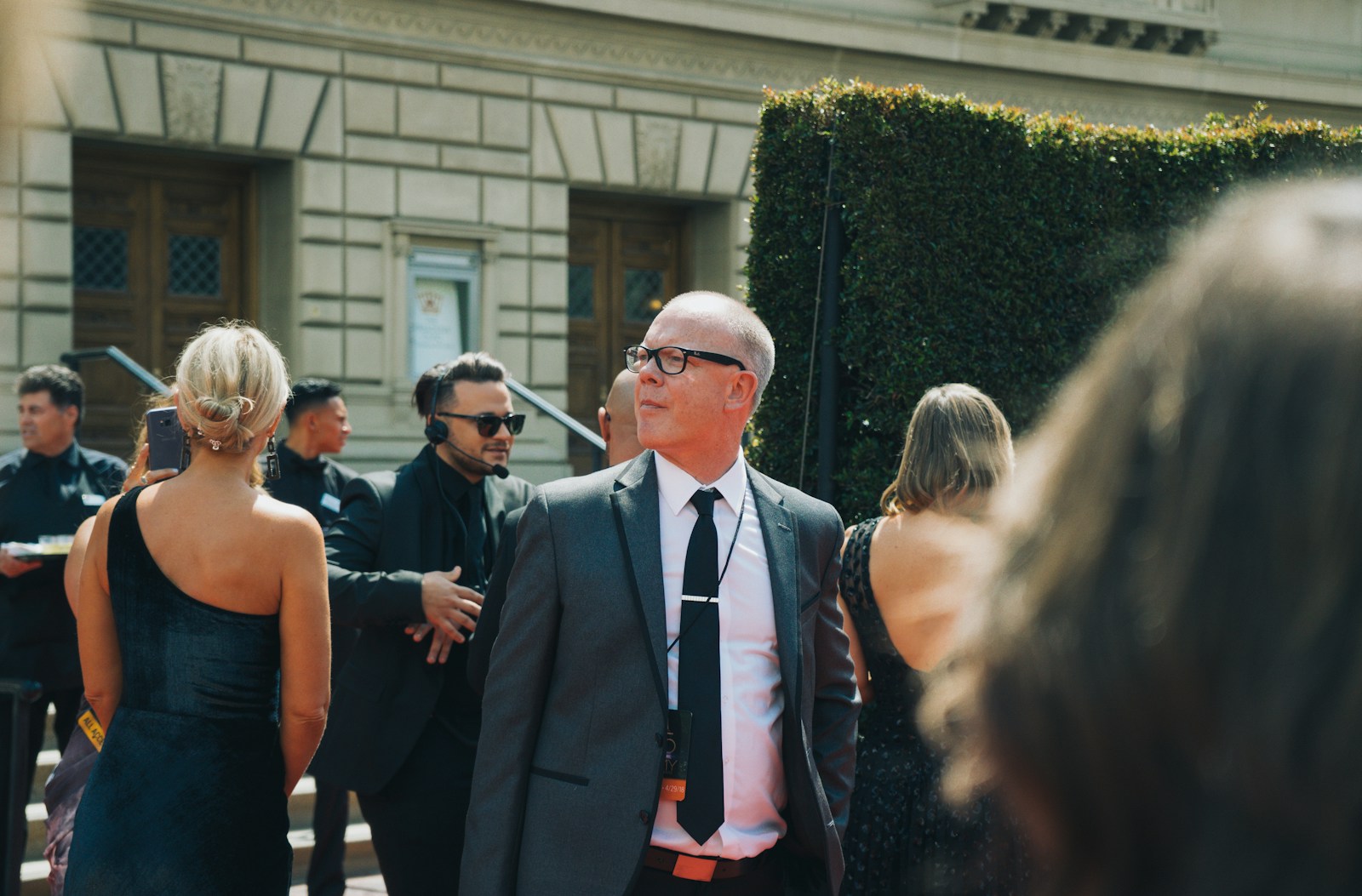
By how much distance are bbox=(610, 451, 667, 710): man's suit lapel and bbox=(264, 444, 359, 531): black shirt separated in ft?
14.3

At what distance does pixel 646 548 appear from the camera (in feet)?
9.86

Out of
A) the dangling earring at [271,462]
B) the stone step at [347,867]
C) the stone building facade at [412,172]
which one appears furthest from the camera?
the stone building facade at [412,172]

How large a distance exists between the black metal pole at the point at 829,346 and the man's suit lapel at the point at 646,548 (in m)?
2.77

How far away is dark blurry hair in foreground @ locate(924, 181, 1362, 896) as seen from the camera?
733 millimetres

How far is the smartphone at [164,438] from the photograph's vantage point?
153 inches

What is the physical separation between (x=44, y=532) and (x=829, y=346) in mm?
3917

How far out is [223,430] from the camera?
11.1 ft

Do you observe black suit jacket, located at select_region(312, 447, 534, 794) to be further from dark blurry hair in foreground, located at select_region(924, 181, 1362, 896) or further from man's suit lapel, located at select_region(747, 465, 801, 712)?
dark blurry hair in foreground, located at select_region(924, 181, 1362, 896)

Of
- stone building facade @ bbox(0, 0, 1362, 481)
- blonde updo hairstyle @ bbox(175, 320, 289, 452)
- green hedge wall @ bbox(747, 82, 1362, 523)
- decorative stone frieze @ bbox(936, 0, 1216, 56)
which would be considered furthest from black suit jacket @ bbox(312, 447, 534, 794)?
decorative stone frieze @ bbox(936, 0, 1216, 56)

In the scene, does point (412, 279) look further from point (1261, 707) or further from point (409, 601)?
point (1261, 707)

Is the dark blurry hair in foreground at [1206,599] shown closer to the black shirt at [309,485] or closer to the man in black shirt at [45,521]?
the man in black shirt at [45,521]

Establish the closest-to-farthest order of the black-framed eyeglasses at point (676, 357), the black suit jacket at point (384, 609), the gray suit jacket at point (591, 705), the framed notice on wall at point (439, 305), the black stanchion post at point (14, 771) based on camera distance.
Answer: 1. the gray suit jacket at point (591, 705)
2. the black-framed eyeglasses at point (676, 357)
3. the black suit jacket at point (384, 609)
4. the black stanchion post at point (14, 771)
5. the framed notice on wall at point (439, 305)

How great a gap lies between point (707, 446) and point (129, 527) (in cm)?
142

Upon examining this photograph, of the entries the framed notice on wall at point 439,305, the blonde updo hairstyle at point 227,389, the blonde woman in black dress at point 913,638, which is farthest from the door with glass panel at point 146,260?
the blonde woman in black dress at point 913,638
